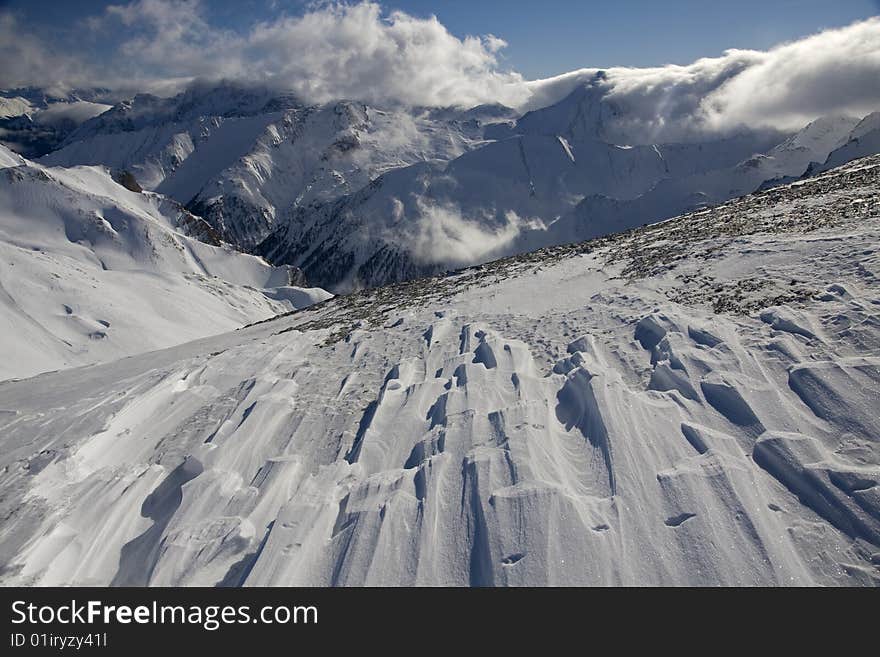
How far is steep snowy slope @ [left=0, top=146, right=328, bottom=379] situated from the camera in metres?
41.8

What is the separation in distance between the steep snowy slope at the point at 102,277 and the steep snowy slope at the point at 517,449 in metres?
30.7

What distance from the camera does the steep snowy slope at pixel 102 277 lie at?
41781mm

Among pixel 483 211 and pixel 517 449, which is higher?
pixel 483 211

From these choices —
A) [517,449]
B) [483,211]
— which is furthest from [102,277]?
[483,211]

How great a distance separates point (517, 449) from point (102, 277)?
69133mm

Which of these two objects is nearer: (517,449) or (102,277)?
(517,449)

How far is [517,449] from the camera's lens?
22.9 feet

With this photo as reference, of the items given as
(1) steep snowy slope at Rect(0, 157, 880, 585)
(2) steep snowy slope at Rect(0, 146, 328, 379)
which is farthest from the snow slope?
(1) steep snowy slope at Rect(0, 157, 880, 585)

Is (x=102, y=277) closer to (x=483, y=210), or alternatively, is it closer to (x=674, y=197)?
(x=483, y=210)

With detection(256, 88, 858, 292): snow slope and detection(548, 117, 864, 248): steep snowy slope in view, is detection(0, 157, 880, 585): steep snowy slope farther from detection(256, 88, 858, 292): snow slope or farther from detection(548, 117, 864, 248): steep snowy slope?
detection(256, 88, 858, 292): snow slope

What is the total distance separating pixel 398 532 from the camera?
238 inches

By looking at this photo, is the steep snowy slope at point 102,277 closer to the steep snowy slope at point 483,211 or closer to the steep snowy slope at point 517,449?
the steep snowy slope at point 517,449

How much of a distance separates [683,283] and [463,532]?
832cm
